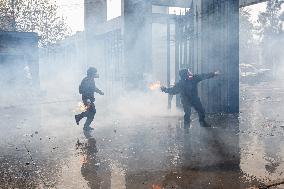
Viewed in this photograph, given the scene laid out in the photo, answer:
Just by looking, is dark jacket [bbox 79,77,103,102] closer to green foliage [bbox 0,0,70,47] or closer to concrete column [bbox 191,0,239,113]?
concrete column [bbox 191,0,239,113]

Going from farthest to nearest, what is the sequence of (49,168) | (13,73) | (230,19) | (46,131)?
(13,73) < (230,19) < (46,131) < (49,168)

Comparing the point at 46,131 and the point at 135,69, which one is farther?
the point at 135,69

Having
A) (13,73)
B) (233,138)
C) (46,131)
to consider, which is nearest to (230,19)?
(233,138)

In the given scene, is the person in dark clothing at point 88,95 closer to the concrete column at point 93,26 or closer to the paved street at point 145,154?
the paved street at point 145,154

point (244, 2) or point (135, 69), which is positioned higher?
point (244, 2)

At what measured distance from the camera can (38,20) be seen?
1577 inches

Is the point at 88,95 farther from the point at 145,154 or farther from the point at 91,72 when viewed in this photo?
the point at 145,154

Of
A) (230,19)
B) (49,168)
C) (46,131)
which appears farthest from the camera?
(230,19)

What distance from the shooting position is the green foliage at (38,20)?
3672 cm

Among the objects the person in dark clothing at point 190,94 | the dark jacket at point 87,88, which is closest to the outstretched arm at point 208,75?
the person in dark clothing at point 190,94

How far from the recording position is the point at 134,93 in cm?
1438

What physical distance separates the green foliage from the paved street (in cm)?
2998

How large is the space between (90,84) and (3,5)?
29.7 metres

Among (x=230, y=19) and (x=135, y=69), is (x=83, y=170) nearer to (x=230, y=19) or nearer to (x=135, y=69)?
(x=230, y=19)
